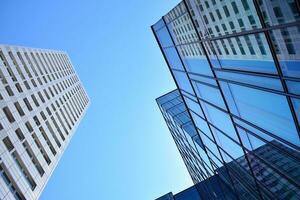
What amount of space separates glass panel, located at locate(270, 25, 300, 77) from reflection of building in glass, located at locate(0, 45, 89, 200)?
78.7ft

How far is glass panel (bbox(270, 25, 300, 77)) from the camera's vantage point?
10.4m

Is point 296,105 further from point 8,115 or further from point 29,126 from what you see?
point 29,126

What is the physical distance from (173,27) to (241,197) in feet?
42.9

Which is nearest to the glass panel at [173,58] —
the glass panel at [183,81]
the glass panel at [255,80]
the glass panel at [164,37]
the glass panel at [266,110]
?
the glass panel at [164,37]

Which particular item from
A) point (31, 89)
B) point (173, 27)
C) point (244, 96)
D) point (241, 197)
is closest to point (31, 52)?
point (31, 89)

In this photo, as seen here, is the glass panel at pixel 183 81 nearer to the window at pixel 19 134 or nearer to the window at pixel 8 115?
the window at pixel 19 134

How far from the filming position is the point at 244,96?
52.4ft

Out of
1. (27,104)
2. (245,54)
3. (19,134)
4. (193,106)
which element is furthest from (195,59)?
(27,104)

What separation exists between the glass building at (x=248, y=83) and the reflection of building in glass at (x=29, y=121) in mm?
17490

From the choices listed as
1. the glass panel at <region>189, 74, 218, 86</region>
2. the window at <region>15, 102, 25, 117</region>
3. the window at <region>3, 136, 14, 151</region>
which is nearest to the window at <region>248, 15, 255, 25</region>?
the glass panel at <region>189, 74, 218, 86</region>

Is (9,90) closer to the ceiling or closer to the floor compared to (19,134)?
closer to the ceiling

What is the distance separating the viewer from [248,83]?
49.6 ft

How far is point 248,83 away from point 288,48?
433 cm

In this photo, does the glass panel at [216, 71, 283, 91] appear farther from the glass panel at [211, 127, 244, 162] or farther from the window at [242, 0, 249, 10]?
the glass panel at [211, 127, 244, 162]
